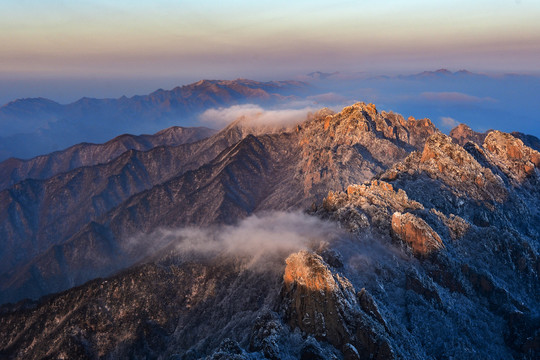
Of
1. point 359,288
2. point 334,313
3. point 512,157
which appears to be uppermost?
point 334,313

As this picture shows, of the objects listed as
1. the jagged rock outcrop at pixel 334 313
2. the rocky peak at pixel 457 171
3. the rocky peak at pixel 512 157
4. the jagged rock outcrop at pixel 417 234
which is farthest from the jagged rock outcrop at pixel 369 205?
the rocky peak at pixel 512 157

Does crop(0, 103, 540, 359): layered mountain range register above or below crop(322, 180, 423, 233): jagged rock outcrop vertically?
below

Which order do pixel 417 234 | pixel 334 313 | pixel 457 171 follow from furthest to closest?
pixel 457 171
pixel 417 234
pixel 334 313

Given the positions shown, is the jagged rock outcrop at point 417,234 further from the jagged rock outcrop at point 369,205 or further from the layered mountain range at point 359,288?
the jagged rock outcrop at point 369,205

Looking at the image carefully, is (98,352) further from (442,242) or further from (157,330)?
(442,242)

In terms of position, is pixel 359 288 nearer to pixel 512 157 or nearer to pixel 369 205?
pixel 369 205

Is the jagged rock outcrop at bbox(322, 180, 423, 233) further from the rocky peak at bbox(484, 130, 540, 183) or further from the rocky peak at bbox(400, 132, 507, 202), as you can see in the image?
the rocky peak at bbox(484, 130, 540, 183)

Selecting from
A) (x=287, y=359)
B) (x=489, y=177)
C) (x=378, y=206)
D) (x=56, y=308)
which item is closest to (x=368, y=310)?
(x=287, y=359)

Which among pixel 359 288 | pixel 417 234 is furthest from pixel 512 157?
pixel 359 288

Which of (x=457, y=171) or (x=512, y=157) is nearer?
(x=457, y=171)

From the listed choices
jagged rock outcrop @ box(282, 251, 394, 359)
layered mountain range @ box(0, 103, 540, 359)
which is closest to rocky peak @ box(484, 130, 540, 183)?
layered mountain range @ box(0, 103, 540, 359)

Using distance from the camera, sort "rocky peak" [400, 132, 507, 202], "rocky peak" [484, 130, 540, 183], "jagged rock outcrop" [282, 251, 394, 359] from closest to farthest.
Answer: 1. "jagged rock outcrop" [282, 251, 394, 359]
2. "rocky peak" [400, 132, 507, 202]
3. "rocky peak" [484, 130, 540, 183]
